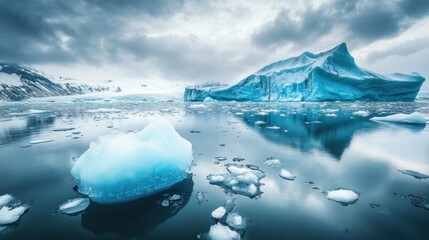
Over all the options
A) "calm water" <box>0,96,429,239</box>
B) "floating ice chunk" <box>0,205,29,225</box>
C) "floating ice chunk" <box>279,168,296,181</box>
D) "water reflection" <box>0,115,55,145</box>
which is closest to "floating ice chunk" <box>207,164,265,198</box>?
"calm water" <box>0,96,429,239</box>

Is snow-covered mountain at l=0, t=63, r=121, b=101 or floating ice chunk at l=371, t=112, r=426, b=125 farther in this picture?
snow-covered mountain at l=0, t=63, r=121, b=101

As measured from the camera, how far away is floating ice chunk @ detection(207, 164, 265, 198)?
327cm

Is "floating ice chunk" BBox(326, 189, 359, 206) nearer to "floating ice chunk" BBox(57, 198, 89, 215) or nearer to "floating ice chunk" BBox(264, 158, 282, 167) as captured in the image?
"floating ice chunk" BBox(264, 158, 282, 167)

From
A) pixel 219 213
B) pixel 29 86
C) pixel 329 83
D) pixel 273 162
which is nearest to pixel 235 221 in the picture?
pixel 219 213

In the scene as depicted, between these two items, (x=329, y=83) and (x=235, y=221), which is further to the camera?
(x=329, y=83)

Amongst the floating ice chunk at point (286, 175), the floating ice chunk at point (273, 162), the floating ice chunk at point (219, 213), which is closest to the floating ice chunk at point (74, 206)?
the floating ice chunk at point (219, 213)

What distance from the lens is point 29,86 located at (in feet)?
381

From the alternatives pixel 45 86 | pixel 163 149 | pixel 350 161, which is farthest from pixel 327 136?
pixel 45 86

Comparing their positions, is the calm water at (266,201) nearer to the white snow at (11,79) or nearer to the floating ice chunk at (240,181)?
the floating ice chunk at (240,181)

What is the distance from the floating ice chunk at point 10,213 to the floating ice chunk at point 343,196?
14.1 ft

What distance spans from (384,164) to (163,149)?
16.2 feet

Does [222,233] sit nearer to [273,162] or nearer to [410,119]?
[273,162]

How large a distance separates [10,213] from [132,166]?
154 centimetres

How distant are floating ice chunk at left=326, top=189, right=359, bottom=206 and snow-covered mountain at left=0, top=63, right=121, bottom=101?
389 feet
